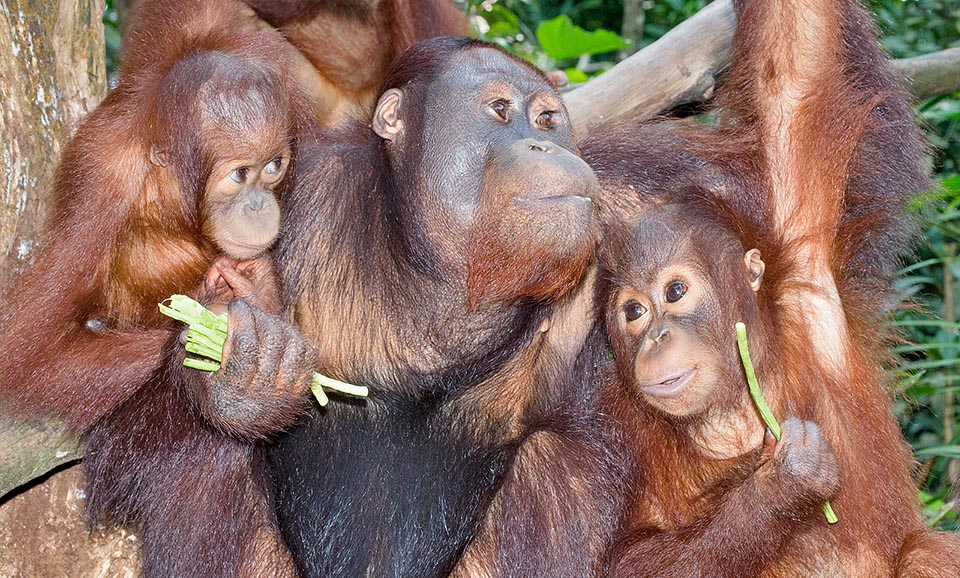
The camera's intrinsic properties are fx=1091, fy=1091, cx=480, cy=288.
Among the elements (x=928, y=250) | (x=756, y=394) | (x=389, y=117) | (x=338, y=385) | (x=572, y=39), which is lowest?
(x=928, y=250)

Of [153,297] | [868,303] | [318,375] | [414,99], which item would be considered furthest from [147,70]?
[868,303]

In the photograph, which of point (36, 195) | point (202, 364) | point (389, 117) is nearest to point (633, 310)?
point (389, 117)

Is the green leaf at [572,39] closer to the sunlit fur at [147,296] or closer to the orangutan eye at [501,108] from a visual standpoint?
the sunlit fur at [147,296]

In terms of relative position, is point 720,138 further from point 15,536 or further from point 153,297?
point 15,536

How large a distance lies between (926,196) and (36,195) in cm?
293

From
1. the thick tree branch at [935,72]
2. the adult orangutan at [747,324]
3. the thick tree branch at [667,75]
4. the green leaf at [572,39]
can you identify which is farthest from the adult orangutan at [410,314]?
the thick tree branch at [935,72]

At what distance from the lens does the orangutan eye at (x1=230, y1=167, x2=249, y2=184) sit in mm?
3482

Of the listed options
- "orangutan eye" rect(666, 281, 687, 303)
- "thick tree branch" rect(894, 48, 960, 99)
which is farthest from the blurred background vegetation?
"orangutan eye" rect(666, 281, 687, 303)

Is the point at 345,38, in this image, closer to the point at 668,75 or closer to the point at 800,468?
the point at 668,75

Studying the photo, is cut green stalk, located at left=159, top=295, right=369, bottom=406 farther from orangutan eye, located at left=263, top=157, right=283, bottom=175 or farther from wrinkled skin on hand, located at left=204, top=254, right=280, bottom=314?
orangutan eye, located at left=263, top=157, right=283, bottom=175

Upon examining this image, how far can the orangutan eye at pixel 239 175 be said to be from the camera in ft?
11.4

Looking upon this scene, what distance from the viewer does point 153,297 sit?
3.57 metres

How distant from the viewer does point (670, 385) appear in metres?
3.16

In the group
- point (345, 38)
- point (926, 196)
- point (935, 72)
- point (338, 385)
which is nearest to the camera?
point (338, 385)
